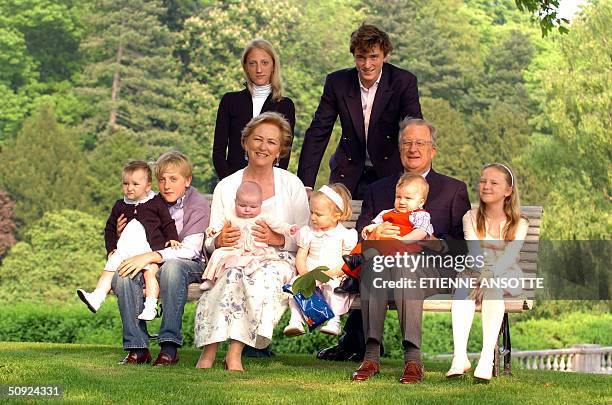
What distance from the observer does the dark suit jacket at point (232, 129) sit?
1013 centimetres

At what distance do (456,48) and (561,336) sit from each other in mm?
40742

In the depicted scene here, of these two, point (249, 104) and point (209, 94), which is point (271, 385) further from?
point (209, 94)

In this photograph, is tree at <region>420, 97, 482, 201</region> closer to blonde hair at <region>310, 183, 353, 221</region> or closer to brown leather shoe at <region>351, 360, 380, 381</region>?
blonde hair at <region>310, 183, 353, 221</region>

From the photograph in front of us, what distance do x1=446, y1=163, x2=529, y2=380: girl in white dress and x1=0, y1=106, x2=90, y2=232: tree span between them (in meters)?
45.7

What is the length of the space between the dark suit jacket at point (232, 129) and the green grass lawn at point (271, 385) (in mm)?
1438

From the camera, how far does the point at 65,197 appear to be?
54531 millimetres

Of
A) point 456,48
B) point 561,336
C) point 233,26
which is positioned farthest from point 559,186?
point 456,48

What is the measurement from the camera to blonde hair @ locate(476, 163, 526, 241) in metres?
8.78

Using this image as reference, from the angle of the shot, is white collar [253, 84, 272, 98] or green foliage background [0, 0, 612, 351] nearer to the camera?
white collar [253, 84, 272, 98]

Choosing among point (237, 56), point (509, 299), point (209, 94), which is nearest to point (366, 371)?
point (509, 299)

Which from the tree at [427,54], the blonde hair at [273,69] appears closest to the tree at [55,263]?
the tree at [427,54]

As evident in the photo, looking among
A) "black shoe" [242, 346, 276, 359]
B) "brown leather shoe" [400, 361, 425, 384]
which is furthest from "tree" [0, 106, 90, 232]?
"brown leather shoe" [400, 361, 425, 384]

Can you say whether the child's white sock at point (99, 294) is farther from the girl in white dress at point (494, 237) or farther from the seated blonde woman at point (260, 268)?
the girl in white dress at point (494, 237)

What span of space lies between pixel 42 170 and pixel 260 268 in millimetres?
47265
